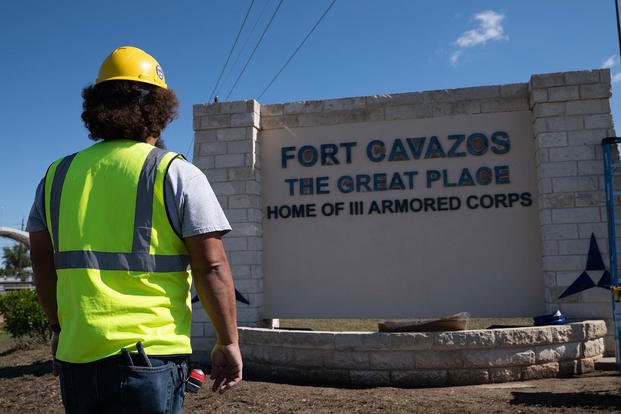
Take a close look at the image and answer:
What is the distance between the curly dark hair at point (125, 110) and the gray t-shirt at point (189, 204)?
0.87 feet

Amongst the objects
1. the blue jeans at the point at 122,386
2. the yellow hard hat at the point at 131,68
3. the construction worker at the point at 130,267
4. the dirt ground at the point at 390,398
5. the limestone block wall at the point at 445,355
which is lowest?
the dirt ground at the point at 390,398

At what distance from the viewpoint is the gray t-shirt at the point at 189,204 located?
2033mm

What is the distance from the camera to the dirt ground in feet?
18.5

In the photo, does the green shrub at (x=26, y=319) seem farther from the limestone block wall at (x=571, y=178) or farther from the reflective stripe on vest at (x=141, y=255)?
the reflective stripe on vest at (x=141, y=255)

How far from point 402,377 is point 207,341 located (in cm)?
315

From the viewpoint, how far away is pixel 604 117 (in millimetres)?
7801

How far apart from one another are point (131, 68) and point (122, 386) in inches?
47.9

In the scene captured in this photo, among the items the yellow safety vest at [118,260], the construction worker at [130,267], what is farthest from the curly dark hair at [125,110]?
the yellow safety vest at [118,260]

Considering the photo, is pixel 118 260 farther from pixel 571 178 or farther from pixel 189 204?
pixel 571 178

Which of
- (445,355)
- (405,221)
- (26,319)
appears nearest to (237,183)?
(405,221)

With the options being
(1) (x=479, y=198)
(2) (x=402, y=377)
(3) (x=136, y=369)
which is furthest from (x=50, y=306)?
(1) (x=479, y=198)

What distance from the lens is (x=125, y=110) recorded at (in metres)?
2.22

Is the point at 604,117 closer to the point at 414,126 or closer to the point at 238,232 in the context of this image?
the point at 414,126

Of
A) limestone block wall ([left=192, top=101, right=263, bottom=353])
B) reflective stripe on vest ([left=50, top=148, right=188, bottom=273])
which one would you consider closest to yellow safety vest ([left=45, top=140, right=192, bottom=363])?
reflective stripe on vest ([left=50, top=148, right=188, bottom=273])
